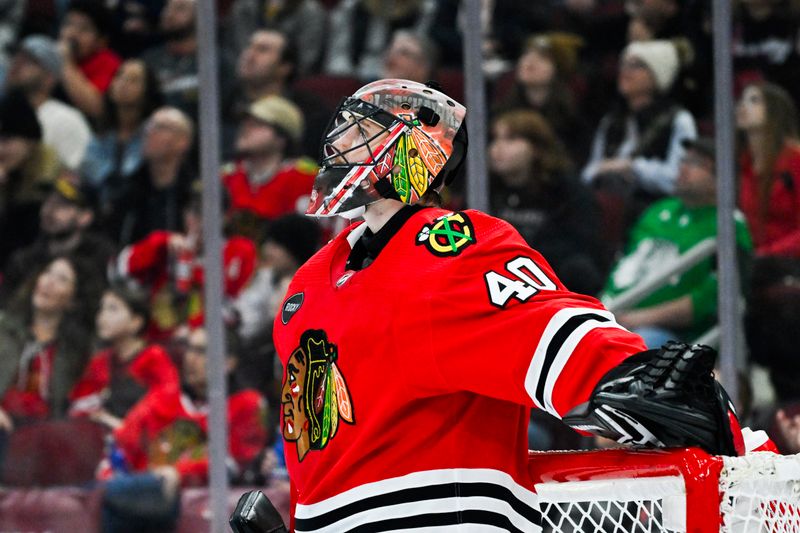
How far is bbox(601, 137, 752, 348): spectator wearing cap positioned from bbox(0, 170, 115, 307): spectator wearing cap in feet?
5.68

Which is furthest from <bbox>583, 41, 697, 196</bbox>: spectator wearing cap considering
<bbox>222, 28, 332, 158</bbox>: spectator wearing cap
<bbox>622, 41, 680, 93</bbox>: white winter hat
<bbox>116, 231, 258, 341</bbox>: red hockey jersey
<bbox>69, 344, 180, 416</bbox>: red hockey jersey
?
<bbox>69, 344, 180, 416</bbox>: red hockey jersey

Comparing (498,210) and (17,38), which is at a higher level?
(17,38)

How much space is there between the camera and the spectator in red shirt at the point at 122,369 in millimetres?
4223

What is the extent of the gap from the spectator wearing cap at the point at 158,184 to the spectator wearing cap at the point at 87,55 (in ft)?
0.68

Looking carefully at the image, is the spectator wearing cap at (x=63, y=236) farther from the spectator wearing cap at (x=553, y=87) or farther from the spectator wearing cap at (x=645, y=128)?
the spectator wearing cap at (x=645, y=128)

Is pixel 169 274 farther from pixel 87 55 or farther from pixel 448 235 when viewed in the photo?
pixel 448 235

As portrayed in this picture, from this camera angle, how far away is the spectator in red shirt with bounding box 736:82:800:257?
3.59m

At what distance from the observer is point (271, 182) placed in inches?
165

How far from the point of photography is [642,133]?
3.83m

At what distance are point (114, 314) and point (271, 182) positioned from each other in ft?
2.25

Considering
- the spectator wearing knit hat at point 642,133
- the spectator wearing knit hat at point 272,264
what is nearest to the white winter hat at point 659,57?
the spectator wearing knit hat at point 642,133

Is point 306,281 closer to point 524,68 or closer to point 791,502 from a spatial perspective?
point 791,502

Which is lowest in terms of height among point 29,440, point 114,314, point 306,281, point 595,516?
point 29,440

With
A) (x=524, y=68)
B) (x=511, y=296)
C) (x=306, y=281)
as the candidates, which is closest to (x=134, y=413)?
(x=524, y=68)
